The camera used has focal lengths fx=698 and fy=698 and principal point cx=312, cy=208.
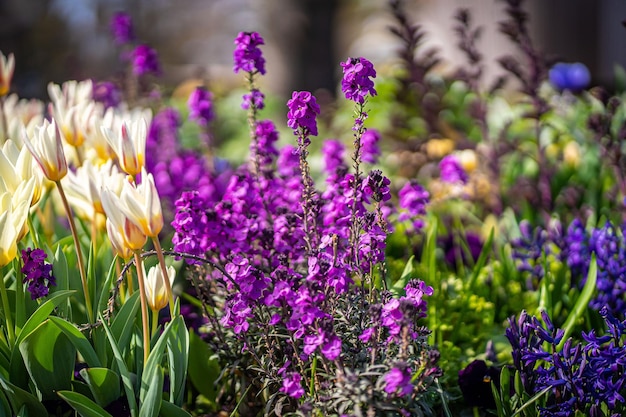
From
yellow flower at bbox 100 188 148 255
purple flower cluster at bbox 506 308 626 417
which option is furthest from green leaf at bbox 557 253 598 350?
yellow flower at bbox 100 188 148 255

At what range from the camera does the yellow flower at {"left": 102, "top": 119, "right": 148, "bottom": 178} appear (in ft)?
5.59

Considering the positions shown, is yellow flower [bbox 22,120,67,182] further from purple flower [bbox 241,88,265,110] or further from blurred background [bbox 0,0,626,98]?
blurred background [bbox 0,0,626,98]

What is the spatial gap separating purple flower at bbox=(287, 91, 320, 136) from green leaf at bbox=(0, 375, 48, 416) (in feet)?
2.88

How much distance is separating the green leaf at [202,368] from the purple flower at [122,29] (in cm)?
191

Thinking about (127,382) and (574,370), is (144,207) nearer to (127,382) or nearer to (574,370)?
(127,382)

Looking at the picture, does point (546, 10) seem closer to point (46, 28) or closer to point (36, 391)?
point (46, 28)

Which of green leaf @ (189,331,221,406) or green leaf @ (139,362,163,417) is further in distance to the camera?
green leaf @ (189,331,221,406)

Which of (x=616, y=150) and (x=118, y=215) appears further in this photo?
(x=616, y=150)

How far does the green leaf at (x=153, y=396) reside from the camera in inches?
60.3

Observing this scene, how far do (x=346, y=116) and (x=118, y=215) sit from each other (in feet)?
15.9

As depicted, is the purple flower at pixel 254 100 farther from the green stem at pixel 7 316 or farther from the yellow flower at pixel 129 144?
the green stem at pixel 7 316

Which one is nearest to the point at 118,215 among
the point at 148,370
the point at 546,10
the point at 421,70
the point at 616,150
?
the point at 148,370

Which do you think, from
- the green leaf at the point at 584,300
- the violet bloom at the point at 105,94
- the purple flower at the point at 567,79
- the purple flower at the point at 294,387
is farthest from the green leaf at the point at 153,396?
the purple flower at the point at 567,79

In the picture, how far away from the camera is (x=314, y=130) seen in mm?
1669
